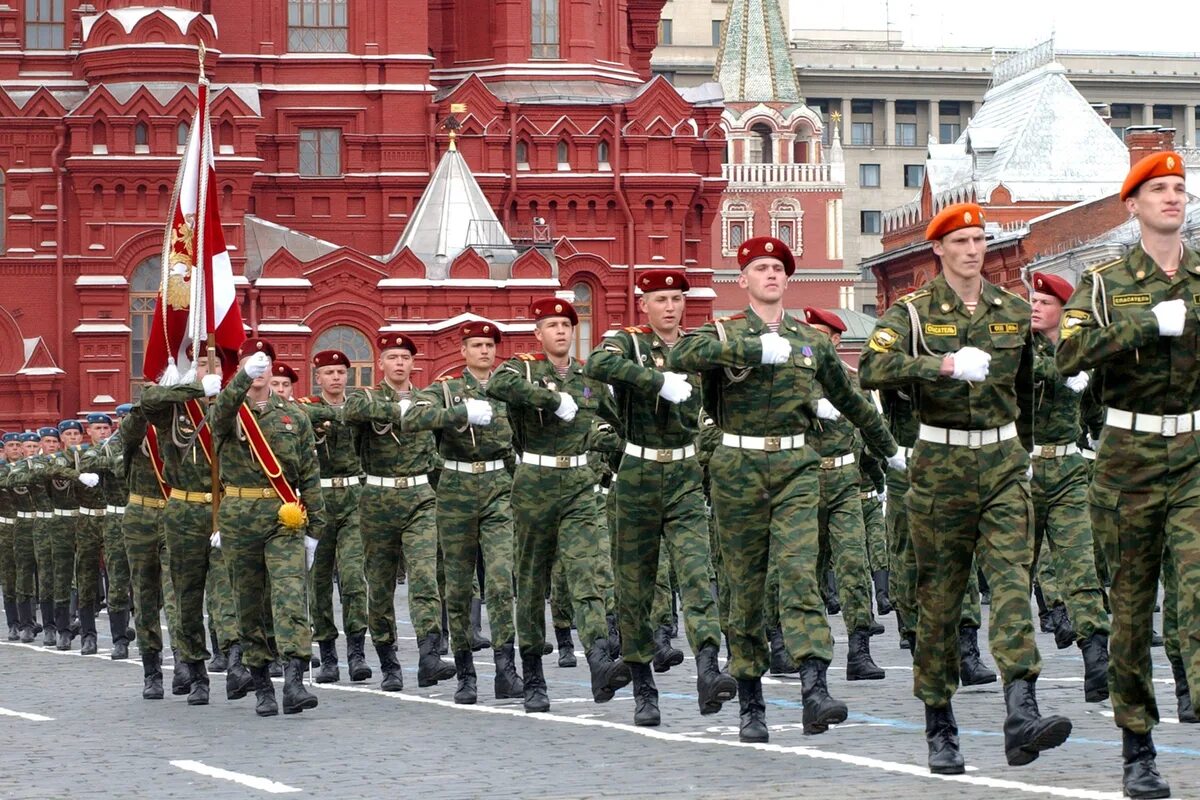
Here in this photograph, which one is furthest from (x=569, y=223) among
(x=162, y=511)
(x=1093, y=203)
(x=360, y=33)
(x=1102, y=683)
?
(x=1102, y=683)

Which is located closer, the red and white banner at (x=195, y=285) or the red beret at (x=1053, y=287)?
the red beret at (x=1053, y=287)

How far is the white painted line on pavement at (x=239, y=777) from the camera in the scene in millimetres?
10385

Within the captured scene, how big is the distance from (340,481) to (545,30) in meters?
41.4

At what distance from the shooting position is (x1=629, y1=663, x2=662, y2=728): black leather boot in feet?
39.9

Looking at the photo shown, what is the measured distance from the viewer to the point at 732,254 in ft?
338

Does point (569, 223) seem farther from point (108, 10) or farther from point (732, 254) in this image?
point (732, 254)

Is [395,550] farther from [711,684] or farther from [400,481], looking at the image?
[711,684]

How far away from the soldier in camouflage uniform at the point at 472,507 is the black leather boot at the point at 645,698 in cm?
172

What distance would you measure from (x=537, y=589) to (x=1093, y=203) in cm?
5952

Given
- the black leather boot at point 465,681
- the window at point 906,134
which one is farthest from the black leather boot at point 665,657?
the window at point 906,134

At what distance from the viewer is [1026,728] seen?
9453 mm

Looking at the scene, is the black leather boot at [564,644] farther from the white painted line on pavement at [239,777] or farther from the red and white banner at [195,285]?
the white painted line on pavement at [239,777]

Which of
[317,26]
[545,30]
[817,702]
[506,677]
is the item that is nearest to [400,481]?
[506,677]

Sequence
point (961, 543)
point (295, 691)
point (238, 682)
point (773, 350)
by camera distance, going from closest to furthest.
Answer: point (961, 543), point (773, 350), point (295, 691), point (238, 682)
